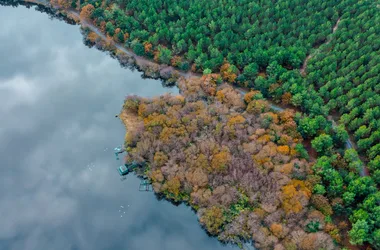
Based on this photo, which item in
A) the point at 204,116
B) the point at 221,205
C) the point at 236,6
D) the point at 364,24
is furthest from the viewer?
the point at 236,6

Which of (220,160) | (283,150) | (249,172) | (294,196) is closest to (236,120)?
(220,160)

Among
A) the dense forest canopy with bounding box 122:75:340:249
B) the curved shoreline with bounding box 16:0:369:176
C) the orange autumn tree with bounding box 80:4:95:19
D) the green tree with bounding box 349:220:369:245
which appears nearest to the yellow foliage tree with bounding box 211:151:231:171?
the dense forest canopy with bounding box 122:75:340:249

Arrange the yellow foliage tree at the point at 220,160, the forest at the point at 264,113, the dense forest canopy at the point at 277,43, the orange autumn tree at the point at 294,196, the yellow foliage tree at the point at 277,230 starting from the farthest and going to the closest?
the dense forest canopy at the point at 277,43 → the yellow foliage tree at the point at 220,160 → the forest at the point at 264,113 → the orange autumn tree at the point at 294,196 → the yellow foliage tree at the point at 277,230

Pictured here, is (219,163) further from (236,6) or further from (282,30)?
(236,6)

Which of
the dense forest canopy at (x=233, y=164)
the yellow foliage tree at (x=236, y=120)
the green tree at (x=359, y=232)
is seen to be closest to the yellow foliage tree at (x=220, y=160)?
the dense forest canopy at (x=233, y=164)

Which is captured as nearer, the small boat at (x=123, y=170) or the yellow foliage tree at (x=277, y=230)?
the yellow foliage tree at (x=277, y=230)

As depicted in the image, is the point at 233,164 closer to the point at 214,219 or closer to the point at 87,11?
the point at 214,219

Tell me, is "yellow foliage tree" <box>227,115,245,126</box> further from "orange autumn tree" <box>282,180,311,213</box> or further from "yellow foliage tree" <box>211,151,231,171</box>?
"orange autumn tree" <box>282,180,311,213</box>

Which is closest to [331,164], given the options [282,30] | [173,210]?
[173,210]

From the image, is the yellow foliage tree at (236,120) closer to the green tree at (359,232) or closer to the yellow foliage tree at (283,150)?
the yellow foliage tree at (283,150)
